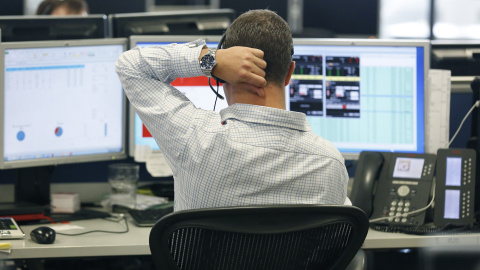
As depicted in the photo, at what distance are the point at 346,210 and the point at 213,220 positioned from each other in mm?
251

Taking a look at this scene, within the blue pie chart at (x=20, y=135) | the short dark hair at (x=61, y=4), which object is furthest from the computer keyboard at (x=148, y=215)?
the short dark hair at (x=61, y=4)

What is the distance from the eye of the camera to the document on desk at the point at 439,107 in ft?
8.35

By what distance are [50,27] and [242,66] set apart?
4.56ft

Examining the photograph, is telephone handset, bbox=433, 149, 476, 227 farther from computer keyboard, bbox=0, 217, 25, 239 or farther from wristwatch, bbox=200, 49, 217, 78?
computer keyboard, bbox=0, 217, 25, 239

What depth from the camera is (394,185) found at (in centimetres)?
231

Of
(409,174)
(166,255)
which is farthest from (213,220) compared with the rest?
(409,174)

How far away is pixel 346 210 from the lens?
1345 millimetres

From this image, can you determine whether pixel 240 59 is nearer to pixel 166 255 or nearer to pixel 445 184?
pixel 166 255

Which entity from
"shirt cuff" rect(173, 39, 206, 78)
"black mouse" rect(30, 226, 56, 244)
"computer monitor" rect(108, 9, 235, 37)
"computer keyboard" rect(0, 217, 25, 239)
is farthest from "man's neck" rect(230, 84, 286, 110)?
"computer monitor" rect(108, 9, 235, 37)

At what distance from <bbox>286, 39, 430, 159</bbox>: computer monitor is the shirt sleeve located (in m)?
0.93

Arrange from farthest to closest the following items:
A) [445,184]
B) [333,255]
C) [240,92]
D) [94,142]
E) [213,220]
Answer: [94,142] → [445,184] → [240,92] → [333,255] → [213,220]

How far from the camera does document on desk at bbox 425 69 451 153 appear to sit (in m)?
2.54

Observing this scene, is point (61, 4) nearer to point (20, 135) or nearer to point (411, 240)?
point (20, 135)

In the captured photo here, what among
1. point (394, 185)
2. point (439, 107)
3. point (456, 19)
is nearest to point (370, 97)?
point (439, 107)
